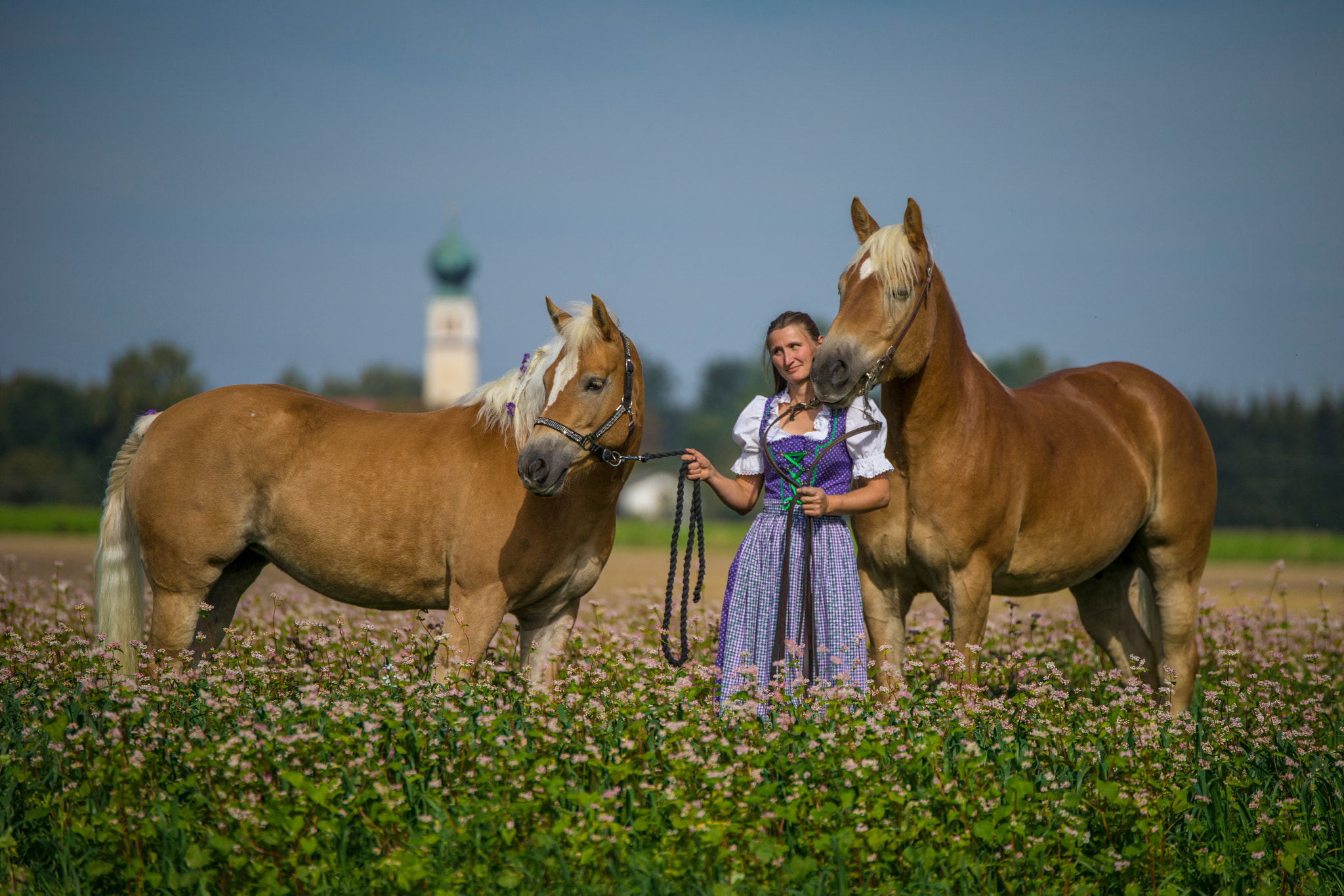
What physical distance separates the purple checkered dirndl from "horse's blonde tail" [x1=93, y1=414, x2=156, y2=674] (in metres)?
3.17

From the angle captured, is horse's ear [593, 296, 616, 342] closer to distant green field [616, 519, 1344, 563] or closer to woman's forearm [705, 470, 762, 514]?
woman's forearm [705, 470, 762, 514]

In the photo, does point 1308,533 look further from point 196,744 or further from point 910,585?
point 196,744

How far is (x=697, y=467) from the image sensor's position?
177 inches

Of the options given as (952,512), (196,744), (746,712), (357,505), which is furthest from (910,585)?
(196,744)

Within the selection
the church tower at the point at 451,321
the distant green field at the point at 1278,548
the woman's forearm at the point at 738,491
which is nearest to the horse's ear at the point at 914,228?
the woman's forearm at the point at 738,491

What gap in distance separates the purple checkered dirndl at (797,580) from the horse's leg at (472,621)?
1.12 m

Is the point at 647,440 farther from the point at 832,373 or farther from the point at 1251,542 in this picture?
the point at 832,373

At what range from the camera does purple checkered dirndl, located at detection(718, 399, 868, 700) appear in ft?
14.9

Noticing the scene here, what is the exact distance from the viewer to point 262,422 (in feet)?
17.3

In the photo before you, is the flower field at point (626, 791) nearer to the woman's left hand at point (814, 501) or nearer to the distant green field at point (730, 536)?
the woman's left hand at point (814, 501)

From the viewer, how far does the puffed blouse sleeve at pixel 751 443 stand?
4.72 metres

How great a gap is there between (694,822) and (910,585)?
206cm

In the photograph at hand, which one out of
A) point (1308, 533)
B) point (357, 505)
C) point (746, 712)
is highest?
point (357, 505)

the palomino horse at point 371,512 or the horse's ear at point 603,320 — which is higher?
the horse's ear at point 603,320
